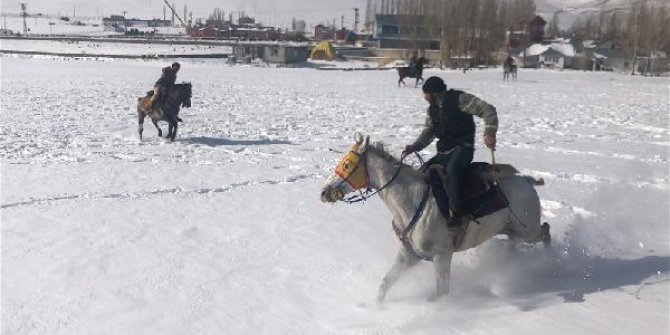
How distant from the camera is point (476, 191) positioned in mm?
5711

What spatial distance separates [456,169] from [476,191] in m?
0.33

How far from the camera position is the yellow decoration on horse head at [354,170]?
5.45m

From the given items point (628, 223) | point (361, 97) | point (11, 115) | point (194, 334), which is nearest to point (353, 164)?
point (194, 334)

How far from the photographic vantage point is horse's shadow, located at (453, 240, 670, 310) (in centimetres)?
584

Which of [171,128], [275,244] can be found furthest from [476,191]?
[171,128]

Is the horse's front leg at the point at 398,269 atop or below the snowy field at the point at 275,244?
atop

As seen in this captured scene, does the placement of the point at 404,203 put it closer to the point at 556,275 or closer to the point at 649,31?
the point at 556,275

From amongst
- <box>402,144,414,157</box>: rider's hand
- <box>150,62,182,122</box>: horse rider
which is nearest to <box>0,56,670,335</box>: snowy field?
<box>150,62,182,122</box>: horse rider

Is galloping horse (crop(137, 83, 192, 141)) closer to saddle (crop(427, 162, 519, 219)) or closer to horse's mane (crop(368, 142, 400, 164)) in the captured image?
horse's mane (crop(368, 142, 400, 164))

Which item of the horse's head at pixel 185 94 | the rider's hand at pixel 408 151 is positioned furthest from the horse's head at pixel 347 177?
the horse's head at pixel 185 94

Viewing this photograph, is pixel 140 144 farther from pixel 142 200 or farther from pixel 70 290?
pixel 70 290

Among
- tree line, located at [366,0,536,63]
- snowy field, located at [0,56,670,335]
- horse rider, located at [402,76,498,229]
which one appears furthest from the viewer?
tree line, located at [366,0,536,63]

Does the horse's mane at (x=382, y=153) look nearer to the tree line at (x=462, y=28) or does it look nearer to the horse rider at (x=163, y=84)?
the horse rider at (x=163, y=84)

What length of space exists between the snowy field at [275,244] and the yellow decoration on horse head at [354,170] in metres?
1.17
